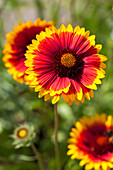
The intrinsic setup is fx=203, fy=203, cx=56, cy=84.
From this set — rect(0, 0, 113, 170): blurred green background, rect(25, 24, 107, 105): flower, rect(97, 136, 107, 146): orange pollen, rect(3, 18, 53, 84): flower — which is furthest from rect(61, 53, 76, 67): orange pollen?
rect(0, 0, 113, 170): blurred green background

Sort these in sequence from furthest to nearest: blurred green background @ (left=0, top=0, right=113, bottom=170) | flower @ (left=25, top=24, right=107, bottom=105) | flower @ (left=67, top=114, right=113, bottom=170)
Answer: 1. blurred green background @ (left=0, top=0, right=113, bottom=170)
2. flower @ (left=67, top=114, right=113, bottom=170)
3. flower @ (left=25, top=24, right=107, bottom=105)

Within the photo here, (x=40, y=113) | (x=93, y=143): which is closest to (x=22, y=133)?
(x=93, y=143)

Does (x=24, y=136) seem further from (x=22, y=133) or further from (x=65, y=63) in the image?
(x=65, y=63)

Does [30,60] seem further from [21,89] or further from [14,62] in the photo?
[21,89]

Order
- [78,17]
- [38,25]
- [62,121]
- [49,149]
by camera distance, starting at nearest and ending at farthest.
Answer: [38,25], [49,149], [62,121], [78,17]

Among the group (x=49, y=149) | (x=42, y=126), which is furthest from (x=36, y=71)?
(x=42, y=126)

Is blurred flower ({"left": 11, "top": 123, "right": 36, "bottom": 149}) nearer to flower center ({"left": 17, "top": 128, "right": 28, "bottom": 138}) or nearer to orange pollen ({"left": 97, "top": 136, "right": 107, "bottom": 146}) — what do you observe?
flower center ({"left": 17, "top": 128, "right": 28, "bottom": 138})
